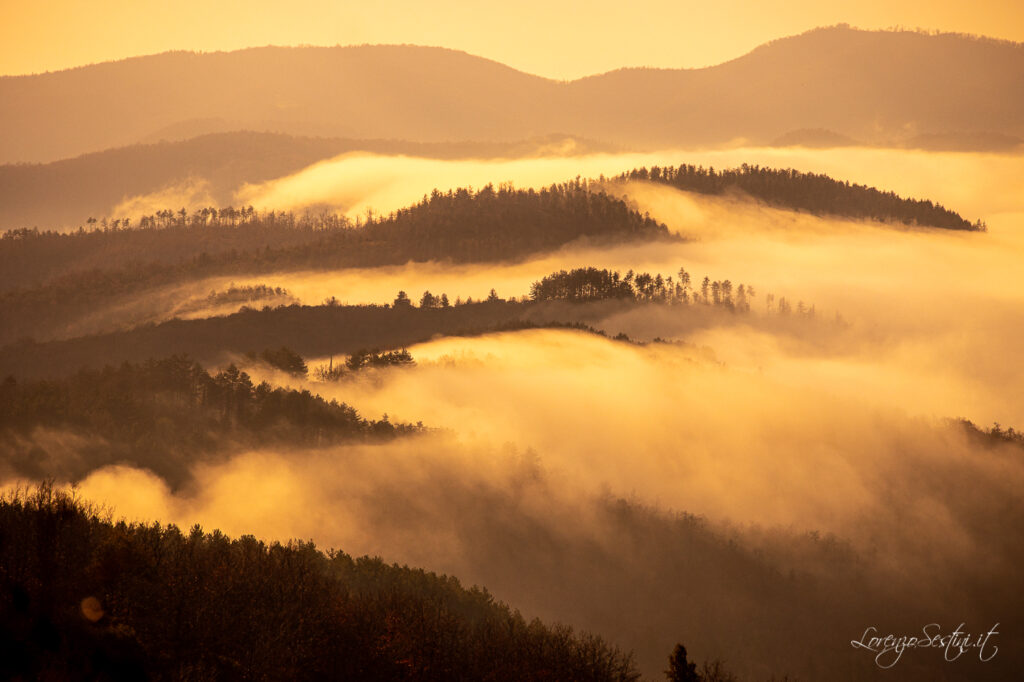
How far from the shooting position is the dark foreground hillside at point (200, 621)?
68.5m

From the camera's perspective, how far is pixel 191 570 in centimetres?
8612

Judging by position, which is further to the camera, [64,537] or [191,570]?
[191,570]

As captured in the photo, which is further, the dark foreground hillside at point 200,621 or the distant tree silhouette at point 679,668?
the distant tree silhouette at point 679,668

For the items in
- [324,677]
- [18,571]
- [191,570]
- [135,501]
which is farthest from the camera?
[135,501]

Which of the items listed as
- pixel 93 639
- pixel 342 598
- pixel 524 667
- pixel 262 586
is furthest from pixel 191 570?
pixel 524 667

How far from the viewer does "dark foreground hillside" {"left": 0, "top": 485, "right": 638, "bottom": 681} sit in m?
68.5

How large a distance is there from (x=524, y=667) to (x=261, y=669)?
61.5 feet

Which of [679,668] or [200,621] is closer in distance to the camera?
[679,668]

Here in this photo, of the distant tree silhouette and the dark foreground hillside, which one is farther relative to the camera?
the distant tree silhouette

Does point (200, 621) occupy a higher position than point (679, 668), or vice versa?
point (200, 621)

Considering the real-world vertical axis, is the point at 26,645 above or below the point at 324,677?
above

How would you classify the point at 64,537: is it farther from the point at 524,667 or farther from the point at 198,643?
the point at 524,667

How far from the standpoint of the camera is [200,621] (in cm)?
7569

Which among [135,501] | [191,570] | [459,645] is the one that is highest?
[191,570]
